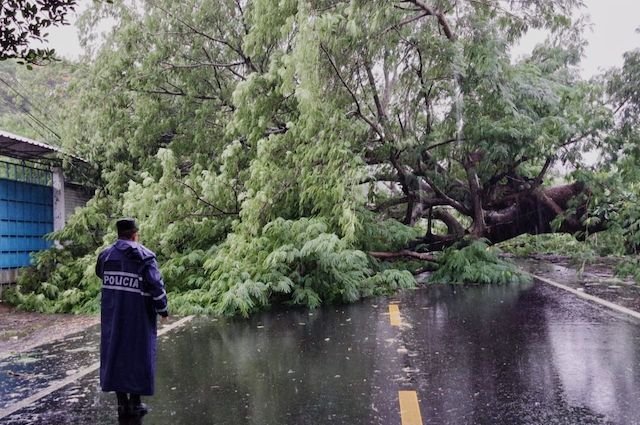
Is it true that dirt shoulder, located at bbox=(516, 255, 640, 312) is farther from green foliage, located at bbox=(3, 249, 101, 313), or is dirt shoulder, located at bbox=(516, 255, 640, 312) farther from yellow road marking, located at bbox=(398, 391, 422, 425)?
green foliage, located at bbox=(3, 249, 101, 313)

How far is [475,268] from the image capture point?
1416 centimetres

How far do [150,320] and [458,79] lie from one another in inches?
437

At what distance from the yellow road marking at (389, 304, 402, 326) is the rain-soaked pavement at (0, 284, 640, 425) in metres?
0.13

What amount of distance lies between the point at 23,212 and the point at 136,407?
37.0ft

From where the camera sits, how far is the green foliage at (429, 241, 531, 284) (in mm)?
13883

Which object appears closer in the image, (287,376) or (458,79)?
(287,376)

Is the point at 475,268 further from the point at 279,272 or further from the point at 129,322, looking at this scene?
the point at 129,322

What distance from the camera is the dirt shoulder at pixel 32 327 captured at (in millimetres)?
8367

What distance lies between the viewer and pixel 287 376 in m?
5.85

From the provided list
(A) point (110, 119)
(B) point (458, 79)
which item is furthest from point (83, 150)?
(B) point (458, 79)


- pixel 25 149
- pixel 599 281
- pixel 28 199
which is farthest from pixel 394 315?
pixel 28 199

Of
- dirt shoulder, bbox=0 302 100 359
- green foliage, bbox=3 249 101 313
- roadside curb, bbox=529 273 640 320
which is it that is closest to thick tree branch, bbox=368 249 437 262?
roadside curb, bbox=529 273 640 320

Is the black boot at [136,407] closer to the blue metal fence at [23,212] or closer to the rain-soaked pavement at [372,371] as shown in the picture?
the rain-soaked pavement at [372,371]

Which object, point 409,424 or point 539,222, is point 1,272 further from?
point 539,222
